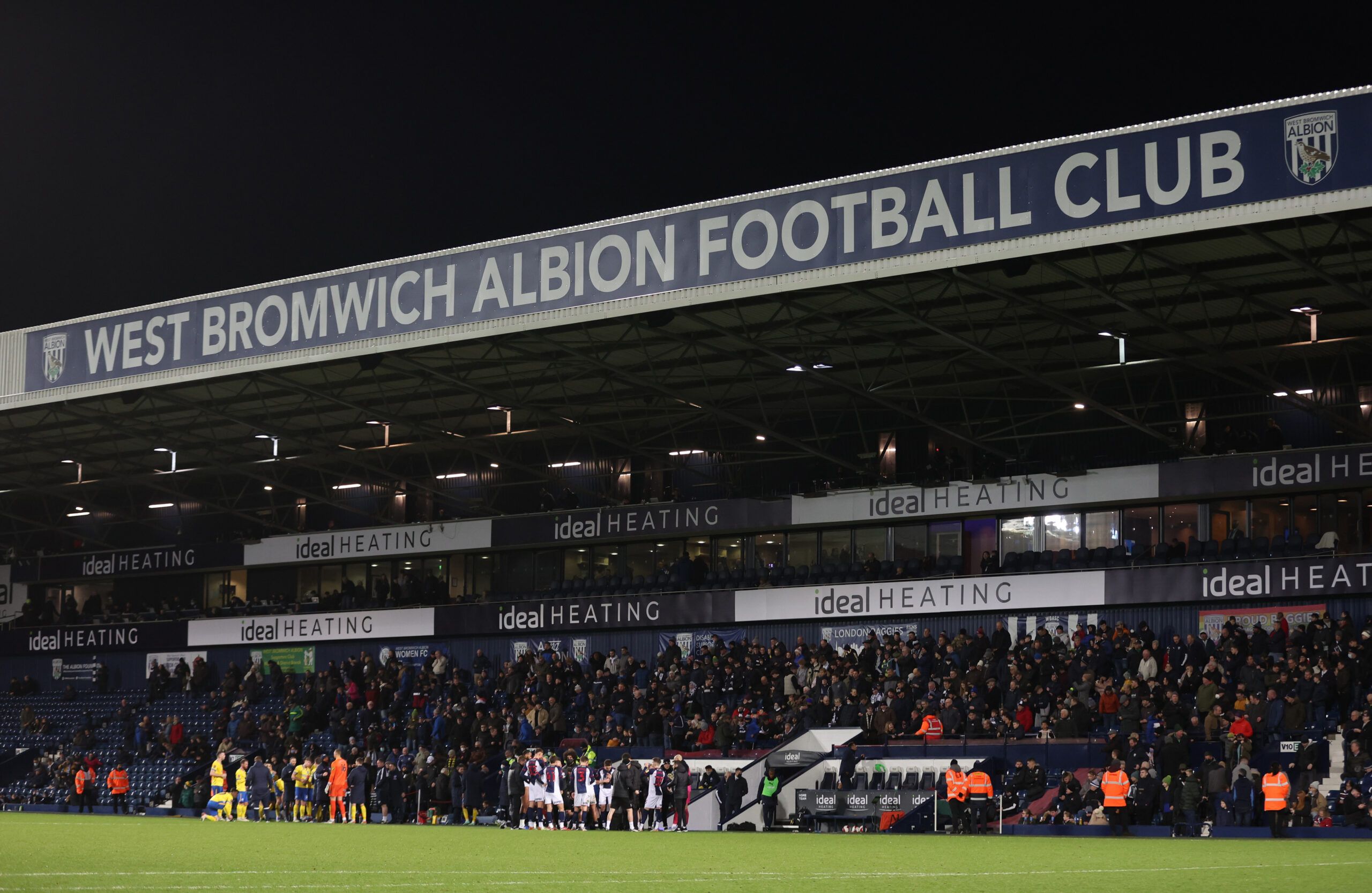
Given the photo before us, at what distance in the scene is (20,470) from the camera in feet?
161

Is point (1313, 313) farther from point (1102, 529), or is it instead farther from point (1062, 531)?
point (1062, 531)

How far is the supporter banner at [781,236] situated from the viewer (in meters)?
22.2

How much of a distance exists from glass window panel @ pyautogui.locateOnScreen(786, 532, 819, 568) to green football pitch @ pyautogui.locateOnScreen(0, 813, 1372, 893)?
15287 millimetres

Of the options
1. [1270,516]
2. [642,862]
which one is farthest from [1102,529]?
[642,862]

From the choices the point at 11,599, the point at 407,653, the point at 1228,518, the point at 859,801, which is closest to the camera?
the point at 859,801

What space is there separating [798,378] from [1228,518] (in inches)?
397

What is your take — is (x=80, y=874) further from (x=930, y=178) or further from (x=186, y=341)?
(x=186, y=341)

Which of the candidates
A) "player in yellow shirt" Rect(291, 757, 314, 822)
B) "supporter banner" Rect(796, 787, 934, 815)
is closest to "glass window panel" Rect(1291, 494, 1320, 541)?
"supporter banner" Rect(796, 787, 934, 815)

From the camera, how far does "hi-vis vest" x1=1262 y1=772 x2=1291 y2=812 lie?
2552 centimetres

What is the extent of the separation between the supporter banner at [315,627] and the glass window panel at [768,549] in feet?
33.8

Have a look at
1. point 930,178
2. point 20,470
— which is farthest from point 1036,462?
point 20,470

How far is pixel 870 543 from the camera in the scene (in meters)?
40.5

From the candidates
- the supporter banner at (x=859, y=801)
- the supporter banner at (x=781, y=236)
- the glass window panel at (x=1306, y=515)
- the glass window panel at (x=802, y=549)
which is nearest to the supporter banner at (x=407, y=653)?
the glass window panel at (x=802, y=549)

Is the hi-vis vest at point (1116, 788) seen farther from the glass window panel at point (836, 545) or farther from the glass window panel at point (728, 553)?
the glass window panel at point (728, 553)
